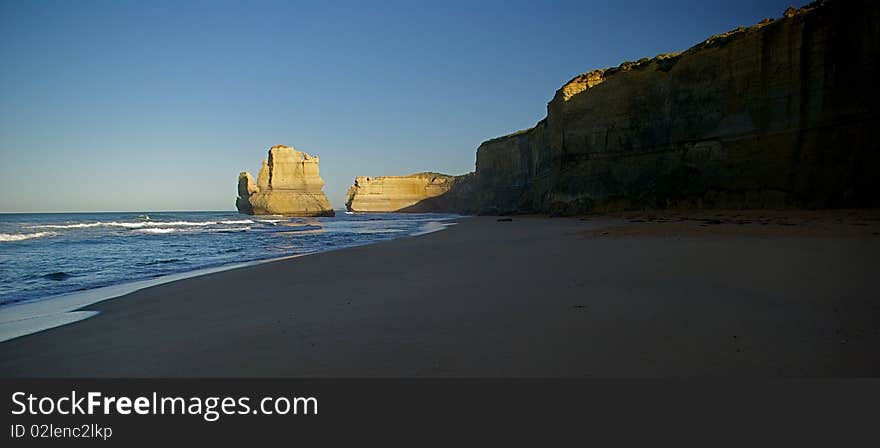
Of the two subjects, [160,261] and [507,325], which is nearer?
[507,325]

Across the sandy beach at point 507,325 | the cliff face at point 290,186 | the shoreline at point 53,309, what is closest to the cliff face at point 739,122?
the sandy beach at point 507,325

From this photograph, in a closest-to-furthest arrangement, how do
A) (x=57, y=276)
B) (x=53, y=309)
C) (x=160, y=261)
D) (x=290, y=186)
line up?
(x=53, y=309) < (x=57, y=276) < (x=160, y=261) < (x=290, y=186)

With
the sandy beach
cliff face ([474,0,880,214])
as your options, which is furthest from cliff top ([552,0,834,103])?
the sandy beach

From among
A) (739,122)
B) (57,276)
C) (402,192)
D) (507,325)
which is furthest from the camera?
(402,192)

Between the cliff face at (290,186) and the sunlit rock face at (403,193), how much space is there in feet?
111

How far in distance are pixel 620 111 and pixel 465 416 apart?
1215 inches

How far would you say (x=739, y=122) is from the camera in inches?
832

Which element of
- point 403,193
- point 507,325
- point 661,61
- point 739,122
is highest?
point 661,61

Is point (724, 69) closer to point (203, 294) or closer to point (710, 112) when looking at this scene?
point (710, 112)

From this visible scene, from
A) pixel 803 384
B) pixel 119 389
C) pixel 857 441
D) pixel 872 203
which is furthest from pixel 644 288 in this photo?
pixel 872 203

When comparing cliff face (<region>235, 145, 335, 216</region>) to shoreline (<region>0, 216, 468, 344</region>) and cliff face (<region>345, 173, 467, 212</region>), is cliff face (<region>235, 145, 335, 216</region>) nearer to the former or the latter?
cliff face (<region>345, 173, 467, 212</region>)

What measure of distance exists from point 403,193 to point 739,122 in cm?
9747

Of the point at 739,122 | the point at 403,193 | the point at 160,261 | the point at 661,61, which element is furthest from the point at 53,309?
the point at 403,193

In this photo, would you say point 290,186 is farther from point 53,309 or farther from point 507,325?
point 507,325
